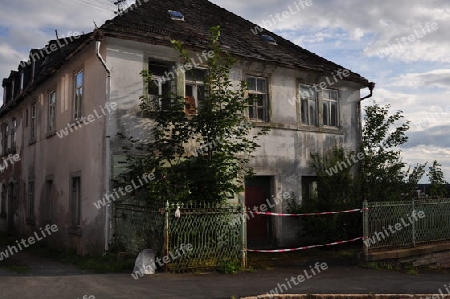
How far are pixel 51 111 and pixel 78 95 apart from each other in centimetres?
300

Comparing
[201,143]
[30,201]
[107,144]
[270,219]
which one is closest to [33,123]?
[30,201]

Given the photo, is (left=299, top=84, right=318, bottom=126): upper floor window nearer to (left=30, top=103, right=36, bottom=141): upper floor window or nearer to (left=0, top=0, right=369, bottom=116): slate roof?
(left=0, top=0, right=369, bottom=116): slate roof

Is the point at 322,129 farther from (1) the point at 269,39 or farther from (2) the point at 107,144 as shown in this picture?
(2) the point at 107,144

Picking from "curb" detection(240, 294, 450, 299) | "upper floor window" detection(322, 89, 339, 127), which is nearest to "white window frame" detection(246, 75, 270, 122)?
"upper floor window" detection(322, 89, 339, 127)

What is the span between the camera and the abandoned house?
12.5 metres

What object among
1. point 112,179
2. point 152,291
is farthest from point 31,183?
point 152,291

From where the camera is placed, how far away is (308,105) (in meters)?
16.6

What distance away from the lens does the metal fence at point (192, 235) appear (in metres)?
9.84

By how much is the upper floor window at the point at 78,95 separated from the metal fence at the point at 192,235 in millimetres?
5052

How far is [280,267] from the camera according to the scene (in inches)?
435

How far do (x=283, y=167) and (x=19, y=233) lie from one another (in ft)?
39.2

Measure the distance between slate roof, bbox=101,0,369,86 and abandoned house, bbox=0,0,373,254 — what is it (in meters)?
0.06

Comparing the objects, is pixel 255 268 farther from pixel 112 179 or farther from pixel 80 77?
pixel 80 77

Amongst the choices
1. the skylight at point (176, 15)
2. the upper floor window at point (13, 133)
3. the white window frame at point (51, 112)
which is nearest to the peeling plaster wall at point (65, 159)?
the white window frame at point (51, 112)
